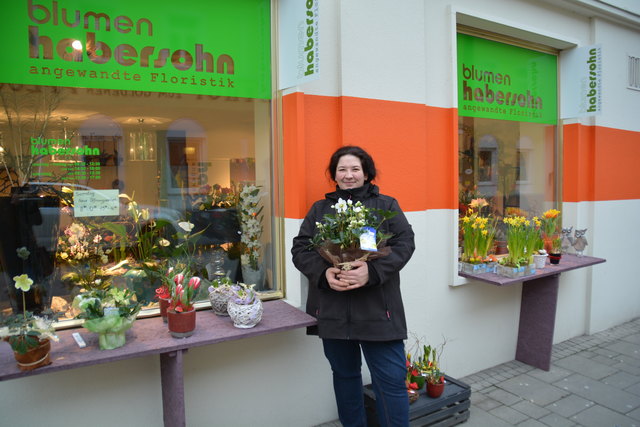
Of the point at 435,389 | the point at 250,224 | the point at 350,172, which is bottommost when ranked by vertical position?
the point at 435,389

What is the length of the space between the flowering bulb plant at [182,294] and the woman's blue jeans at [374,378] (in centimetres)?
90

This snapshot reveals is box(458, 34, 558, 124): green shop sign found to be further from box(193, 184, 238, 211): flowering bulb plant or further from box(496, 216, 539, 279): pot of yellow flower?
box(193, 184, 238, 211): flowering bulb plant

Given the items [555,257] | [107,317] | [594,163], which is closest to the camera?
[107,317]

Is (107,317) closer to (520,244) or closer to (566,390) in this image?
(520,244)

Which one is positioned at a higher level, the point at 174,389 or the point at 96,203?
the point at 96,203

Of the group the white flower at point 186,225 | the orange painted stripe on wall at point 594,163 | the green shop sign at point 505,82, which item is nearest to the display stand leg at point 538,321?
the orange painted stripe on wall at point 594,163

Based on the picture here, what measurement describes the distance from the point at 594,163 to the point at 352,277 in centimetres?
413

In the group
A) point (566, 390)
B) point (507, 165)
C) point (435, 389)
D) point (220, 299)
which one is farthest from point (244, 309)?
point (507, 165)

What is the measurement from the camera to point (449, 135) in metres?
4.02

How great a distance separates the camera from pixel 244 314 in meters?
2.58

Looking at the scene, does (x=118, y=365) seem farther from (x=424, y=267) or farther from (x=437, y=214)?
(x=437, y=214)

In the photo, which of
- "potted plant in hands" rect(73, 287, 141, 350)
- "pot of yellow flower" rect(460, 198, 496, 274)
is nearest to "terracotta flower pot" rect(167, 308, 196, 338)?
"potted plant in hands" rect(73, 287, 141, 350)

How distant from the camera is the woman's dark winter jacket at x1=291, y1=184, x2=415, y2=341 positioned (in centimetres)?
255

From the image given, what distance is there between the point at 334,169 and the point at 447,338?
6.97 feet
